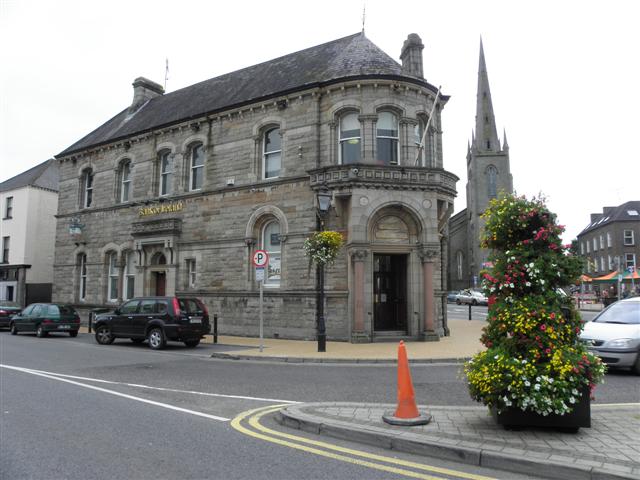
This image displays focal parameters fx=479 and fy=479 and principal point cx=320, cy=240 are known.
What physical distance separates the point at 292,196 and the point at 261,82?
6.41 meters

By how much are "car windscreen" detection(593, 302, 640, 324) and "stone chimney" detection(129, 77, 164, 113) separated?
25.8m

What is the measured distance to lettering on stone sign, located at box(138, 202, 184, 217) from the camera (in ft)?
70.1

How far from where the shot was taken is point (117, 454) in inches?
194

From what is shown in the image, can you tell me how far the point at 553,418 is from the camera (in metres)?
5.27

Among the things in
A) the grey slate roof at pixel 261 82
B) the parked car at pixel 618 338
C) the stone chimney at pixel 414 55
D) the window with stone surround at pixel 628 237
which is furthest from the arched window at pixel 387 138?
the window with stone surround at pixel 628 237

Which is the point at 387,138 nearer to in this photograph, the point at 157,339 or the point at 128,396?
the point at 157,339

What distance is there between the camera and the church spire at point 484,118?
75562 millimetres

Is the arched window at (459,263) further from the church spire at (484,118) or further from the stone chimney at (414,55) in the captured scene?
the stone chimney at (414,55)

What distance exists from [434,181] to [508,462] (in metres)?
13.0

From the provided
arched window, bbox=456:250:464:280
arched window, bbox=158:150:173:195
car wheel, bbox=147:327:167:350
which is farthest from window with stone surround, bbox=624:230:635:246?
car wheel, bbox=147:327:167:350

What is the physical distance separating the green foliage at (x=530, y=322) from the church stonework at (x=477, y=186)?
6444cm

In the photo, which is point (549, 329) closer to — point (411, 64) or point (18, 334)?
point (411, 64)

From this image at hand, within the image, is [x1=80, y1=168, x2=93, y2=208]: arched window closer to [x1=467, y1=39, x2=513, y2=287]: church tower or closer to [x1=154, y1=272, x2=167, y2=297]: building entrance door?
[x1=154, y1=272, x2=167, y2=297]: building entrance door

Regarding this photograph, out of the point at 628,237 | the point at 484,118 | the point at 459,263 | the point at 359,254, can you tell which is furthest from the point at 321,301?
the point at 484,118
